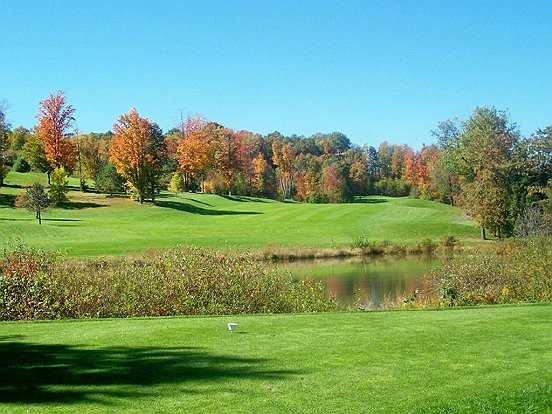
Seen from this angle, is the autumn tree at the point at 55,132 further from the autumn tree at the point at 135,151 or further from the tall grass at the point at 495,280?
the tall grass at the point at 495,280

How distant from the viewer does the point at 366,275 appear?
109ft

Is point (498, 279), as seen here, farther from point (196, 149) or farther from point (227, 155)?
point (227, 155)

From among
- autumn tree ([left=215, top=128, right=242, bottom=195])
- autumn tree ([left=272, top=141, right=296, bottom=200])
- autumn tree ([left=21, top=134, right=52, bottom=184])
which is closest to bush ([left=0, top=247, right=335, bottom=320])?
autumn tree ([left=21, top=134, right=52, bottom=184])

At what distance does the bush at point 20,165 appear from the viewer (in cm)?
8719

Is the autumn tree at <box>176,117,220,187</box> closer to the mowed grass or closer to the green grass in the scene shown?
the mowed grass

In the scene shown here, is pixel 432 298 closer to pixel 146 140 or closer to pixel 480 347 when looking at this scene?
pixel 480 347

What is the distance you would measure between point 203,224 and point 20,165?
40386 millimetres

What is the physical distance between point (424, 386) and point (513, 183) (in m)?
47.6

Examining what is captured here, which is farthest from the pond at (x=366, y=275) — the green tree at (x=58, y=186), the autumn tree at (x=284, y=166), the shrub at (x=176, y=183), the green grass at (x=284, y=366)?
the autumn tree at (x=284, y=166)

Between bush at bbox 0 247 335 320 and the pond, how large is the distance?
3540 mm

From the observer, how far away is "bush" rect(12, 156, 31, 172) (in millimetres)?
87188

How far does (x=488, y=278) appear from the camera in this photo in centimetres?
1970

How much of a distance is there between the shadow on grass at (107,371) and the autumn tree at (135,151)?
58.1m

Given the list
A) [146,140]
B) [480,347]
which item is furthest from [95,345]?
[146,140]
